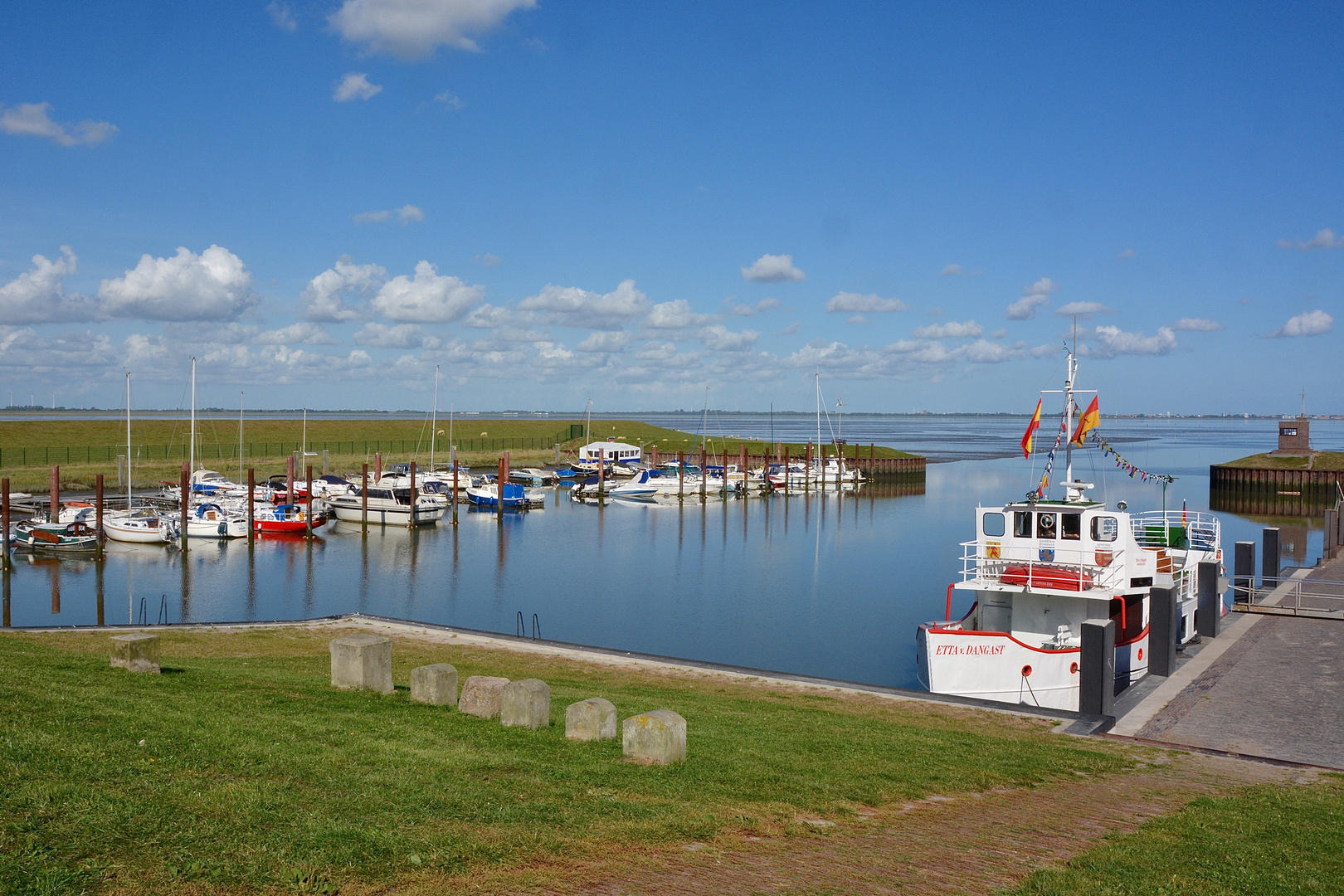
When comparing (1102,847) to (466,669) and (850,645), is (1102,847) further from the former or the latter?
(850,645)

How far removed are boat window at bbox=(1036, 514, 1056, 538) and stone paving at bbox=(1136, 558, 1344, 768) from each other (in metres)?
4.74

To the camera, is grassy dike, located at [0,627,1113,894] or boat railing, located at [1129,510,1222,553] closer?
grassy dike, located at [0,627,1113,894]

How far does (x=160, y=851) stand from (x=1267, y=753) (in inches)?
652

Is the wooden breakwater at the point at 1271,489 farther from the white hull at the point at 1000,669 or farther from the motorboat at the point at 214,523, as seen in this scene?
the motorboat at the point at 214,523

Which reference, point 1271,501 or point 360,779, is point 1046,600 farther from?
point 1271,501

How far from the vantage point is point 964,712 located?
57.9 feet

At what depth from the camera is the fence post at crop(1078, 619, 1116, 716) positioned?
60.4ft

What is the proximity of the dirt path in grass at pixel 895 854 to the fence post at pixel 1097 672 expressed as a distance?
20.3 ft

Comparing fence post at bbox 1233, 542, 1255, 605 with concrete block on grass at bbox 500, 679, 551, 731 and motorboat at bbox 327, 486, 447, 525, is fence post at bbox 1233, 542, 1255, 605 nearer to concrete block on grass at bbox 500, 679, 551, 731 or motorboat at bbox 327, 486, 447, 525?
concrete block on grass at bbox 500, 679, 551, 731

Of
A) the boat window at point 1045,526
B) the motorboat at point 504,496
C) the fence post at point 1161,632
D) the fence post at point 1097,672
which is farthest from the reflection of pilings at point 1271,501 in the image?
the fence post at point 1097,672

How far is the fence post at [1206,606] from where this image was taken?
26.9m

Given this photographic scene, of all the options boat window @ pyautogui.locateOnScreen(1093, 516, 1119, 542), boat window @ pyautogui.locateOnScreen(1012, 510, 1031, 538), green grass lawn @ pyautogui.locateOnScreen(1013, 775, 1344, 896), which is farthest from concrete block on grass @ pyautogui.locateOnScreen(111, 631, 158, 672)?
boat window @ pyautogui.locateOnScreen(1093, 516, 1119, 542)

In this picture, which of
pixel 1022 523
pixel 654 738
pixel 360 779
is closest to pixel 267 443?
pixel 1022 523

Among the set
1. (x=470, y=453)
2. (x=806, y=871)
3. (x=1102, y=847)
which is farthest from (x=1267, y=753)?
(x=470, y=453)
